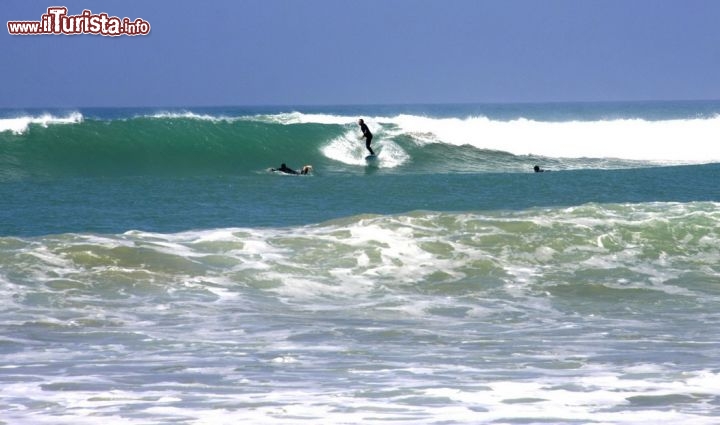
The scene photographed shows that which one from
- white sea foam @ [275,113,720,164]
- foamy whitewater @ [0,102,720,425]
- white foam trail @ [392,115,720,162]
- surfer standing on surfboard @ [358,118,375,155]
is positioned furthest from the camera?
white foam trail @ [392,115,720,162]

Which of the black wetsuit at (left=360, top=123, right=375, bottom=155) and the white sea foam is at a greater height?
the white sea foam

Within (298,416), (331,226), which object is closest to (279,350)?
(298,416)

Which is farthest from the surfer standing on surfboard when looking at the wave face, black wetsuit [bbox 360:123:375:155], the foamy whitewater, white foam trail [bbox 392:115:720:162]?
the foamy whitewater

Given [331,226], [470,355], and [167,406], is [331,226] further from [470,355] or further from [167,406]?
[167,406]

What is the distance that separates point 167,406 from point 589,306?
4.97 m

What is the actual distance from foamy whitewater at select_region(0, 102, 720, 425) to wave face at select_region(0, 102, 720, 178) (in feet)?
14.1

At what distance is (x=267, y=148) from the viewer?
99.8 feet

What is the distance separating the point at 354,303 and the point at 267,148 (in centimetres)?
2067

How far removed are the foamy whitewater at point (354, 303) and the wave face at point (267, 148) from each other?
429 centimetres

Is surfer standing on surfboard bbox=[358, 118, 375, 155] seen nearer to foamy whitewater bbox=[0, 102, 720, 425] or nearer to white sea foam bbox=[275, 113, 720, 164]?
white sea foam bbox=[275, 113, 720, 164]

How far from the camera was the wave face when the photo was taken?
26.9m

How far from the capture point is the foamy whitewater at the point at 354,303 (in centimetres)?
640

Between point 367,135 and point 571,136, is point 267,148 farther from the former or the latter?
point 571,136

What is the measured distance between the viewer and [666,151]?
40.2 m
